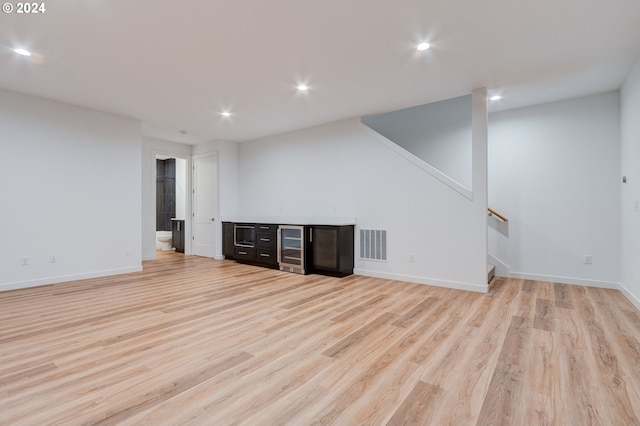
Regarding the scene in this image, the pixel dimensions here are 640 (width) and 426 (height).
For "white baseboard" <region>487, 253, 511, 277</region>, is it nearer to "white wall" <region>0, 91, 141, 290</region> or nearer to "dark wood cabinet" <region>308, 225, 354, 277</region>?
"dark wood cabinet" <region>308, 225, 354, 277</region>

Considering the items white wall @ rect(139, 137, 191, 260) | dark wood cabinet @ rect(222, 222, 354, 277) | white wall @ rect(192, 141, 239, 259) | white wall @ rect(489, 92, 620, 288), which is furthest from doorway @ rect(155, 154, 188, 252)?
white wall @ rect(489, 92, 620, 288)

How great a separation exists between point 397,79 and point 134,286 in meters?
4.49

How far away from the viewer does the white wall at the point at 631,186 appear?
10.8ft

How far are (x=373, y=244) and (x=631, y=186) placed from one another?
10.6 feet

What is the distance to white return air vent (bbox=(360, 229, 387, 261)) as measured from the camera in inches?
193

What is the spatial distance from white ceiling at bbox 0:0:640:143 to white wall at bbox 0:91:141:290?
1.34 ft

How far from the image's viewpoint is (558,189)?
4496 millimetres

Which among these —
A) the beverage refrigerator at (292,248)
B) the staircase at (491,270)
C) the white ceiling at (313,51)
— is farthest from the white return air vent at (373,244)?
the white ceiling at (313,51)

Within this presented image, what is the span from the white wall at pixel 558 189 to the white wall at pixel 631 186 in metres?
0.20

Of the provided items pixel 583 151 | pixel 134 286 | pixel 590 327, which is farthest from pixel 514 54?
pixel 134 286

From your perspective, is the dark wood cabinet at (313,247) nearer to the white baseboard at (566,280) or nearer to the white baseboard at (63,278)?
the white baseboard at (63,278)

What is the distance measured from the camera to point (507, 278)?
4.80 meters

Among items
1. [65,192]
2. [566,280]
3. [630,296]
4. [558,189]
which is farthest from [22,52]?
[566,280]

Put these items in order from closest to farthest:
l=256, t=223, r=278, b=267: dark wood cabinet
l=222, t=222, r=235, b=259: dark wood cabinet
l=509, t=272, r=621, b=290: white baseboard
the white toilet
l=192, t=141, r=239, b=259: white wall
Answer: l=509, t=272, r=621, b=290: white baseboard, l=256, t=223, r=278, b=267: dark wood cabinet, l=222, t=222, r=235, b=259: dark wood cabinet, l=192, t=141, r=239, b=259: white wall, the white toilet
